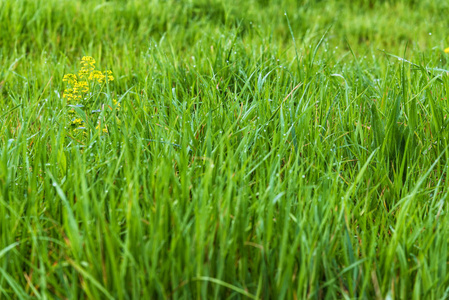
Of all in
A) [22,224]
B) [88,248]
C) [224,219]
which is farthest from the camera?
[22,224]

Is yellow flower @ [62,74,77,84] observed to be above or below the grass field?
above

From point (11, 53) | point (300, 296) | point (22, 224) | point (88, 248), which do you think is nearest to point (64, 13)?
point (11, 53)

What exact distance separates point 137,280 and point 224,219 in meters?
0.28

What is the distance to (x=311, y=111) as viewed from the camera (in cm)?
203

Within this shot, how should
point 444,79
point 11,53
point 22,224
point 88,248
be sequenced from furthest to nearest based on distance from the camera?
point 11,53 → point 444,79 → point 22,224 → point 88,248

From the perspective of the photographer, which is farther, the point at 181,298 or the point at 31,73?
the point at 31,73

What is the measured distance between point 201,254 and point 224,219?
0.14m

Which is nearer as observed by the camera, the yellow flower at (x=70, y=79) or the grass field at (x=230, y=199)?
the grass field at (x=230, y=199)

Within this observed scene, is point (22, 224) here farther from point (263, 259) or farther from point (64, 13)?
point (64, 13)

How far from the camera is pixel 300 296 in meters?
1.19

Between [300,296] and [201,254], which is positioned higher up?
[201,254]

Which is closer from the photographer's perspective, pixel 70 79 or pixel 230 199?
pixel 230 199

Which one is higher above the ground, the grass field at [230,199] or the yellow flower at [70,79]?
the yellow flower at [70,79]

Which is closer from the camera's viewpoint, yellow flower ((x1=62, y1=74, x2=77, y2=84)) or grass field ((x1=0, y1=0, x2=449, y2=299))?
grass field ((x1=0, y1=0, x2=449, y2=299))
